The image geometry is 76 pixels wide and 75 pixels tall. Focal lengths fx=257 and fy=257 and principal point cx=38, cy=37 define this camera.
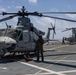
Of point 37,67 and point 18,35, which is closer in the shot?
point 37,67

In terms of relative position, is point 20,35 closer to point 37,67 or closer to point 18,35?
point 18,35

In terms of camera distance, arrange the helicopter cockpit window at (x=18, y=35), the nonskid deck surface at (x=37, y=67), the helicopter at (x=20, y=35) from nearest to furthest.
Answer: the nonskid deck surface at (x=37, y=67), the helicopter at (x=20, y=35), the helicopter cockpit window at (x=18, y=35)

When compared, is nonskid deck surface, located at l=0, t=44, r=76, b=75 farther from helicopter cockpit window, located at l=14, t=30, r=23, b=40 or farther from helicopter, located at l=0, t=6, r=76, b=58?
helicopter cockpit window, located at l=14, t=30, r=23, b=40

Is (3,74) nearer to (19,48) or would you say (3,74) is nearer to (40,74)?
(40,74)

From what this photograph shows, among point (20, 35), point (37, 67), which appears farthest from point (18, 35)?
point (37, 67)

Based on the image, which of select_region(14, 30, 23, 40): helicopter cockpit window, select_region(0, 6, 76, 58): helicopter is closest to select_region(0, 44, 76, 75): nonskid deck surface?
select_region(0, 6, 76, 58): helicopter

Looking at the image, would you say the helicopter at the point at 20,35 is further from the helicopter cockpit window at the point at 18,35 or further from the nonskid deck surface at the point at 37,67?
the nonskid deck surface at the point at 37,67

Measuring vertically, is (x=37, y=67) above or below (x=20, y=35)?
below

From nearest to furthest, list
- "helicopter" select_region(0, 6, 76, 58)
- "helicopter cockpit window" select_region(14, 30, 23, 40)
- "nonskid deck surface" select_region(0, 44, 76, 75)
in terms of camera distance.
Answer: "nonskid deck surface" select_region(0, 44, 76, 75) → "helicopter" select_region(0, 6, 76, 58) → "helicopter cockpit window" select_region(14, 30, 23, 40)

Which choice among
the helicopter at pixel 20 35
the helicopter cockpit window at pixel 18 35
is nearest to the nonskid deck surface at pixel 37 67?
the helicopter at pixel 20 35

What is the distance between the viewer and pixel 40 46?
18.5 meters

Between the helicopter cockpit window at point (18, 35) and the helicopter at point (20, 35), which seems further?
the helicopter cockpit window at point (18, 35)

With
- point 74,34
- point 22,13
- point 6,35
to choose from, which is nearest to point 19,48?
point 6,35

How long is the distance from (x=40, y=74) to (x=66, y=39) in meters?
63.4
